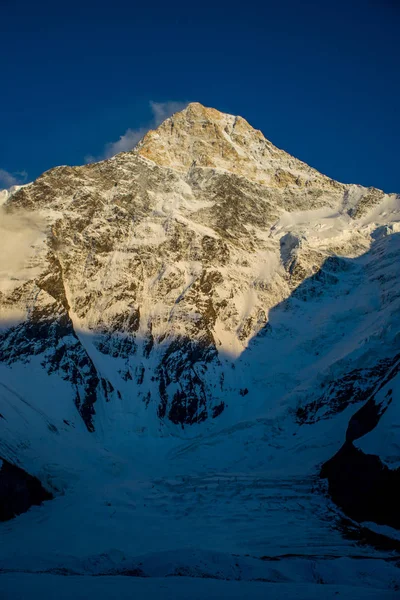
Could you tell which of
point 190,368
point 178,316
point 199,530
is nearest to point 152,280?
point 178,316

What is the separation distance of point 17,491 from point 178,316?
63.8m

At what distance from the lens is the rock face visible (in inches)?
5157

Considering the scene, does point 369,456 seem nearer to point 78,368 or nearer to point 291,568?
point 291,568

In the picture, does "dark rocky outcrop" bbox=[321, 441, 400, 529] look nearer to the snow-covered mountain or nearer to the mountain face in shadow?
the snow-covered mountain

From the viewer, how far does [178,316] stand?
471 feet

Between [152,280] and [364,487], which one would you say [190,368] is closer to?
[152,280]

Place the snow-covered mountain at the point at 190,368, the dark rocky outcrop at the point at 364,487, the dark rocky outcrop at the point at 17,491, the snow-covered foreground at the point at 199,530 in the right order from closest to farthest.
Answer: the snow-covered foreground at the point at 199,530
the dark rocky outcrop at the point at 364,487
the snow-covered mountain at the point at 190,368
the dark rocky outcrop at the point at 17,491

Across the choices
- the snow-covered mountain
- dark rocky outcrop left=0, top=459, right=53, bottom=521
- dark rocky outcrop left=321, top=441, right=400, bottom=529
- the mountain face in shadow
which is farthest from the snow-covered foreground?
the mountain face in shadow

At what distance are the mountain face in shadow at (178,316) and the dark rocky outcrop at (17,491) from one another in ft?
14.2

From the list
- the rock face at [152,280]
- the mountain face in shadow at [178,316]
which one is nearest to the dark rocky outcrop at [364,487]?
the mountain face in shadow at [178,316]

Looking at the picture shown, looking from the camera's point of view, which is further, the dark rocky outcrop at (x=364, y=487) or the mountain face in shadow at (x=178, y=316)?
the mountain face in shadow at (x=178, y=316)

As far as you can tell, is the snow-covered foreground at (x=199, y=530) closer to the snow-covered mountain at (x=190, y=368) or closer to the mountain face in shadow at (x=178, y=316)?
the snow-covered mountain at (x=190, y=368)

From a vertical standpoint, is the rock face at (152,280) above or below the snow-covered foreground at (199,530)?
above

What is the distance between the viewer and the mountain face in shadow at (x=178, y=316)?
121m
